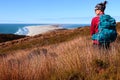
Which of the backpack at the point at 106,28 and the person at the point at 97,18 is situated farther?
the person at the point at 97,18

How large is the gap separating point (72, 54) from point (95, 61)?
2.09 feet

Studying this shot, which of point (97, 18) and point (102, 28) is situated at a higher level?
point (97, 18)

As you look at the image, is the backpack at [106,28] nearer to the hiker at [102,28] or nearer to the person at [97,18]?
the hiker at [102,28]

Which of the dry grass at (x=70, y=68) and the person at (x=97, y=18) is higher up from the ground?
the person at (x=97, y=18)

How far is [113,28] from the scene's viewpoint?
9875mm

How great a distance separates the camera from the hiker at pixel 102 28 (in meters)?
9.84

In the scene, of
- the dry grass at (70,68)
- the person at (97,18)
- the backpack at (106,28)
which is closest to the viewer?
the dry grass at (70,68)

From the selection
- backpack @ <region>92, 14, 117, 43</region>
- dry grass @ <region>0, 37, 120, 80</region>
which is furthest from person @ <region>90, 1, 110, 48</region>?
dry grass @ <region>0, 37, 120, 80</region>

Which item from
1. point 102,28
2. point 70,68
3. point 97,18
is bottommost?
point 70,68

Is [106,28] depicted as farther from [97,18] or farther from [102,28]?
[97,18]

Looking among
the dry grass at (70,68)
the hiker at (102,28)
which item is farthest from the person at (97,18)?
the dry grass at (70,68)

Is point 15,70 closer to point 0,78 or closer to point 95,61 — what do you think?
point 0,78

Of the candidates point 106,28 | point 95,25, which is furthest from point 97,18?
point 106,28

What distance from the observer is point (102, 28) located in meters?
9.87
